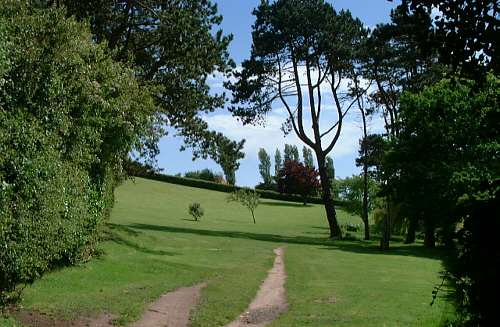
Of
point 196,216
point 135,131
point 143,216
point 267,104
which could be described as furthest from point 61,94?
point 196,216

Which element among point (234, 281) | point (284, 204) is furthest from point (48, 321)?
point (284, 204)

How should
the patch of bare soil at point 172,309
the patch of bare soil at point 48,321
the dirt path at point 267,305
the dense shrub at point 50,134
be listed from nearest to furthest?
the patch of bare soil at point 48,321 → the dense shrub at point 50,134 → the patch of bare soil at point 172,309 → the dirt path at point 267,305

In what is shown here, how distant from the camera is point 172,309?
43.5ft

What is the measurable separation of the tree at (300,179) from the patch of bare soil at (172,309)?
73316 millimetres

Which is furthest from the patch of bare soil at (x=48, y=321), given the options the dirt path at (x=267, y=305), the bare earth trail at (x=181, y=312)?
the dirt path at (x=267, y=305)

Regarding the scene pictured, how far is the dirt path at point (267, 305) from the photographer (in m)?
12.4

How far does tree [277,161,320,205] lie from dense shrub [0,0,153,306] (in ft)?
237

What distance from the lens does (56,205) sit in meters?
12.9

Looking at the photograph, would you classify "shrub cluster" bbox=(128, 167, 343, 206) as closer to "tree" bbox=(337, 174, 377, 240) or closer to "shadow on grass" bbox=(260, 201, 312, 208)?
"shadow on grass" bbox=(260, 201, 312, 208)

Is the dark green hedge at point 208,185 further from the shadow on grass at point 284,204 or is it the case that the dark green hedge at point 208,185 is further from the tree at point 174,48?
the tree at point 174,48

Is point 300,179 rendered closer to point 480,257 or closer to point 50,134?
point 50,134

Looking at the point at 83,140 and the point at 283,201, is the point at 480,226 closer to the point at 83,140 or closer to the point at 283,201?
the point at 83,140

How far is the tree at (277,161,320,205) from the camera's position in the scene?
88938 millimetres

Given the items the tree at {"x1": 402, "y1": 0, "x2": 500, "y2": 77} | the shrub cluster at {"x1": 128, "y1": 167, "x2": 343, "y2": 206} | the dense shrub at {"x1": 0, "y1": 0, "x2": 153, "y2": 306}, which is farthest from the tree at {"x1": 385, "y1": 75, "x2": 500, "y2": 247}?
the shrub cluster at {"x1": 128, "y1": 167, "x2": 343, "y2": 206}
